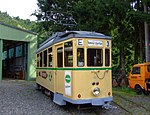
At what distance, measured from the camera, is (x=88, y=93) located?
356 inches

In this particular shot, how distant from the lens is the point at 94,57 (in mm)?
9352

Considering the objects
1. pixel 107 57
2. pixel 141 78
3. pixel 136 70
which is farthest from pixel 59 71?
pixel 136 70

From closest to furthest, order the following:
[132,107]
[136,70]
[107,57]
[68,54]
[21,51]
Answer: [68,54] < [107,57] < [132,107] < [136,70] < [21,51]

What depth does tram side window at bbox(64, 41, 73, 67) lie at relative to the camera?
30.3 feet

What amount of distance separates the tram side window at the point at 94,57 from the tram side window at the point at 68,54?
24.7 inches

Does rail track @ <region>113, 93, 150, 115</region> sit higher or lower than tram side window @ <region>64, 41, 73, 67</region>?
lower

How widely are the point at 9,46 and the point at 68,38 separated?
93.4 ft

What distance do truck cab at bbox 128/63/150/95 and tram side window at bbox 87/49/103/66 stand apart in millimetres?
6320

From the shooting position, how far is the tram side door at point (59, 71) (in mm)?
9883

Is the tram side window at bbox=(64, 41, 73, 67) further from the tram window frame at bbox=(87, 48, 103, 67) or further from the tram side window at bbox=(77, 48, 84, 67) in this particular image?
the tram window frame at bbox=(87, 48, 103, 67)

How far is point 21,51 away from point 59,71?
21.6m

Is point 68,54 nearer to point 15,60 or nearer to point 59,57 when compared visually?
point 59,57

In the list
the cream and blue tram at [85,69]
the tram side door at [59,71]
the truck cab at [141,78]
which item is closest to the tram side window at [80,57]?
the cream and blue tram at [85,69]

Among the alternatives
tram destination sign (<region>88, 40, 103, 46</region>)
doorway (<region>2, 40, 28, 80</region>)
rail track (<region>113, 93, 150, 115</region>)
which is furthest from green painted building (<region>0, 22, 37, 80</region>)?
tram destination sign (<region>88, 40, 103, 46</region>)
